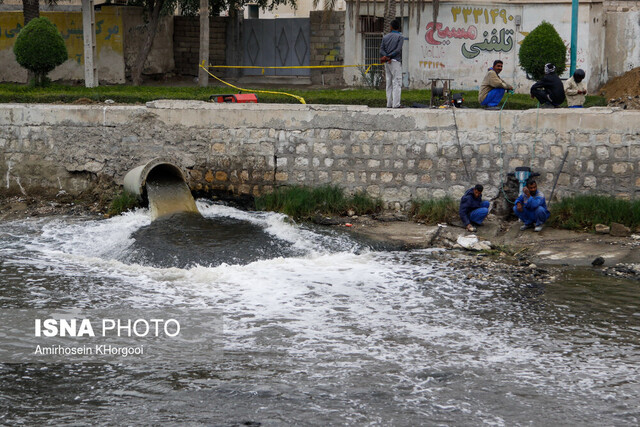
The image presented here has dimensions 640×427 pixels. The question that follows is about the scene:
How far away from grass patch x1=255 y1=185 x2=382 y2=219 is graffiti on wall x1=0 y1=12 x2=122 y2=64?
11783 millimetres

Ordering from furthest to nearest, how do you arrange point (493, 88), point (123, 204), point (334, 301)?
point (493, 88) < point (123, 204) < point (334, 301)

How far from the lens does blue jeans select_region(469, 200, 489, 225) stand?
538 inches

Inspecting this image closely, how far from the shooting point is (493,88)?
1517 cm

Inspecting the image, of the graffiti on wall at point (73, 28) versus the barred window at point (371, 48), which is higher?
the graffiti on wall at point (73, 28)

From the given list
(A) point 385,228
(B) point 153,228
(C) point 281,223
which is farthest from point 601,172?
(B) point 153,228

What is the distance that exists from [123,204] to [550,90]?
7309 millimetres

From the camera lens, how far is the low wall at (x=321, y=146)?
13820mm

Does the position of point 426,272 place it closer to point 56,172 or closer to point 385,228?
point 385,228

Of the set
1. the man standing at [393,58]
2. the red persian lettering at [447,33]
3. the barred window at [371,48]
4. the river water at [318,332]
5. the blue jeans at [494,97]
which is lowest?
the river water at [318,332]

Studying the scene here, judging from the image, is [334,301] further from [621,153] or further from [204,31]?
[204,31]

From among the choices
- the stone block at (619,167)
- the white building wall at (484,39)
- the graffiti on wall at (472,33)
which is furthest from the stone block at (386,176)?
the graffiti on wall at (472,33)

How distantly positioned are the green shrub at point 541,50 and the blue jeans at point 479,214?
580 centimetres

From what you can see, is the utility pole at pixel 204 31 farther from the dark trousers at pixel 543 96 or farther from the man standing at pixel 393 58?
the dark trousers at pixel 543 96

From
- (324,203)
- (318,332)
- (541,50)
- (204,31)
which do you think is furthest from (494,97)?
(204,31)
